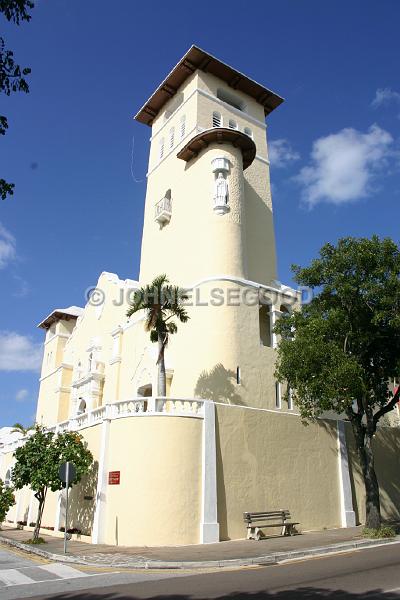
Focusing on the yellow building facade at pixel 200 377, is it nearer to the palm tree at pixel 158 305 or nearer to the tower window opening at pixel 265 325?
Result: the tower window opening at pixel 265 325

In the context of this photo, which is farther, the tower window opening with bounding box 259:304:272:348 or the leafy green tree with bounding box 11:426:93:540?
the tower window opening with bounding box 259:304:272:348

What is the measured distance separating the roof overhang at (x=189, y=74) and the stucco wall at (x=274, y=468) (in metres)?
24.1

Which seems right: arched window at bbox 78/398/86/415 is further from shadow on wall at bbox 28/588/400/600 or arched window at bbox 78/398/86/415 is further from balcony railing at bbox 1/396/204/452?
shadow on wall at bbox 28/588/400/600

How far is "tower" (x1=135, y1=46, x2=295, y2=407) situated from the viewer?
2306cm

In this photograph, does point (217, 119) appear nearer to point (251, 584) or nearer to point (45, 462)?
point (45, 462)

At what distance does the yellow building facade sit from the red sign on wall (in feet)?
0.40

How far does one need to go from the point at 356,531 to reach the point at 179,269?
15.9 metres

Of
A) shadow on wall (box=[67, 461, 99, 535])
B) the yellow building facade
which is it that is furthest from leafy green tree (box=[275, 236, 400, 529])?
shadow on wall (box=[67, 461, 99, 535])

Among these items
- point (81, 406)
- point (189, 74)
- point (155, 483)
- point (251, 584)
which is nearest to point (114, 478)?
point (155, 483)

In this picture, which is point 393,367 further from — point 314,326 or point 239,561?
point 239,561

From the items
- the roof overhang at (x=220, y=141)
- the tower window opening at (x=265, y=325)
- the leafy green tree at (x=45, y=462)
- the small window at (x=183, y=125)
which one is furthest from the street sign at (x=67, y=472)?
the small window at (x=183, y=125)

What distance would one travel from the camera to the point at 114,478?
18.1m

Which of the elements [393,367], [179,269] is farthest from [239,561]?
[179,269]

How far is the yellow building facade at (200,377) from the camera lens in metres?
17.9
